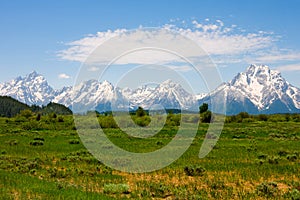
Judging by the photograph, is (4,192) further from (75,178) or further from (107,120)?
(107,120)

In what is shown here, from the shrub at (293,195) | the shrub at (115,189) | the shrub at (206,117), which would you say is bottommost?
the shrub at (293,195)

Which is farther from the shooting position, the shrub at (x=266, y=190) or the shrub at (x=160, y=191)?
the shrub at (x=266, y=190)

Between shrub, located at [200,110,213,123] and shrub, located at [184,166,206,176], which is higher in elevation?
shrub, located at [200,110,213,123]

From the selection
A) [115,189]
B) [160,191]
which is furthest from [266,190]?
[115,189]

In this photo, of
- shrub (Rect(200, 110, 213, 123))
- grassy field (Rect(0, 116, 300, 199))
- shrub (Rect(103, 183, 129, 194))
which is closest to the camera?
grassy field (Rect(0, 116, 300, 199))

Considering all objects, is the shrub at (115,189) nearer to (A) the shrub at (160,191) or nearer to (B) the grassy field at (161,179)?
(B) the grassy field at (161,179)

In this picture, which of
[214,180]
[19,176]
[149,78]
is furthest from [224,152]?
[19,176]

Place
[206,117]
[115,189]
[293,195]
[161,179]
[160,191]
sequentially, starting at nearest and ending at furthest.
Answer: [293,195], [115,189], [160,191], [161,179], [206,117]

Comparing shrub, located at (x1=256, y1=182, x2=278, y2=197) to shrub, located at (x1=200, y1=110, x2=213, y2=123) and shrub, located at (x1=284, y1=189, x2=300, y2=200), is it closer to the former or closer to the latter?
shrub, located at (x1=284, y1=189, x2=300, y2=200)

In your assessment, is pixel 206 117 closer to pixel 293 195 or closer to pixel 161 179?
pixel 161 179

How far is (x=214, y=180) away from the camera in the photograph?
754 inches

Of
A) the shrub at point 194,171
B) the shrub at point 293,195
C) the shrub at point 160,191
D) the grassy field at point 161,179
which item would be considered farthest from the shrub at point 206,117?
the shrub at point 293,195

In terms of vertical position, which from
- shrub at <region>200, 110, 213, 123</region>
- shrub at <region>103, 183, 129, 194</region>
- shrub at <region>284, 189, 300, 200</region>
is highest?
shrub at <region>200, 110, 213, 123</region>

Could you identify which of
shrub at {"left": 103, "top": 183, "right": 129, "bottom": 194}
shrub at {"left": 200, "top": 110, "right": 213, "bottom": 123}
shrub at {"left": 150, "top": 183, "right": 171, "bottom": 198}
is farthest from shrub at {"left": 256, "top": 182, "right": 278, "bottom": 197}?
shrub at {"left": 200, "top": 110, "right": 213, "bottom": 123}
